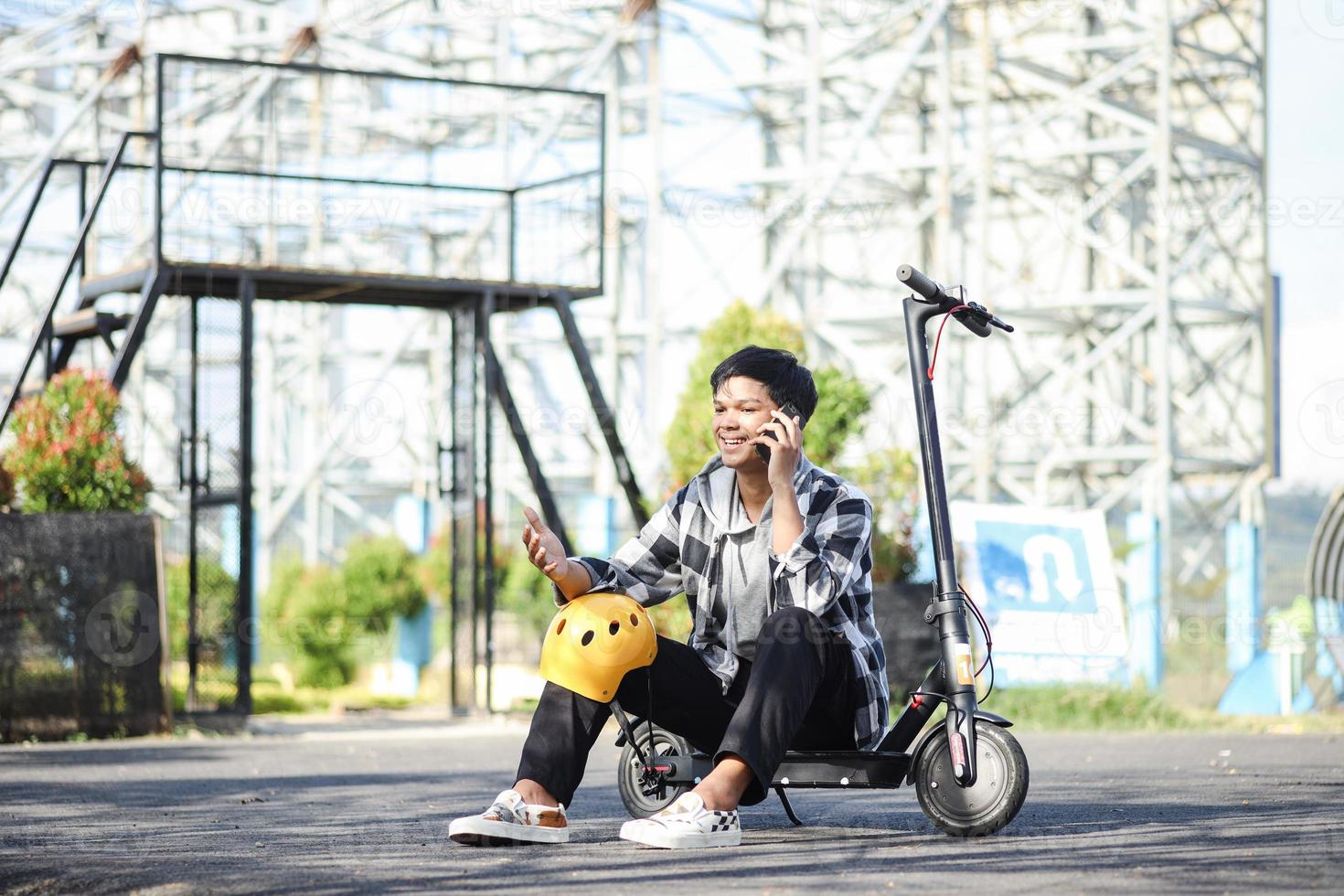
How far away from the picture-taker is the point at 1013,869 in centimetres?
419

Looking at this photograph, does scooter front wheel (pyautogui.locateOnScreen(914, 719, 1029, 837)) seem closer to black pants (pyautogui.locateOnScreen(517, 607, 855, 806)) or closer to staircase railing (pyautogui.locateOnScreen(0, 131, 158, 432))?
black pants (pyautogui.locateOnScreen(517, 607, 855, 806))

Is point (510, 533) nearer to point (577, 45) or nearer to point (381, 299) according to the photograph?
point (577, 45)

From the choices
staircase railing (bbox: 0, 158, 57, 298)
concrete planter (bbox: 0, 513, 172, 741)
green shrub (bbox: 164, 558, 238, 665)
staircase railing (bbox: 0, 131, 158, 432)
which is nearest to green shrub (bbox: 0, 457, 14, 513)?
concrete planter (bbox: 0, 513, 172, 741)

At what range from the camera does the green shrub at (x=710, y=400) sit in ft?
41.9

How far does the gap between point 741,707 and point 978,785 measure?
72cm

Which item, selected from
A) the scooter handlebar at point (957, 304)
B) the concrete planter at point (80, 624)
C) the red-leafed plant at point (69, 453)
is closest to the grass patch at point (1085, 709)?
the concrete planter at point (80, 624)

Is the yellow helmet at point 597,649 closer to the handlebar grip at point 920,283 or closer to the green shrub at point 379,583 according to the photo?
the handlebar grip at point 920,283

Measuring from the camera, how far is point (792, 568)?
15.3ft

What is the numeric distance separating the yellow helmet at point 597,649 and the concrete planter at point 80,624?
253 inches

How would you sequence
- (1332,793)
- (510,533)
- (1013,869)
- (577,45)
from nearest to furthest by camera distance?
(1013,869)
(1332,793)
(510,533)
(577,45)

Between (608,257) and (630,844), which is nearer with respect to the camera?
(630,844)

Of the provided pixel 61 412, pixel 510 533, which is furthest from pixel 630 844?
pixel 510 533

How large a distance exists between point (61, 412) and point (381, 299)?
2.92 metres

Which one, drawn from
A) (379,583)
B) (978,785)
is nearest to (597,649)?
(978,785)
